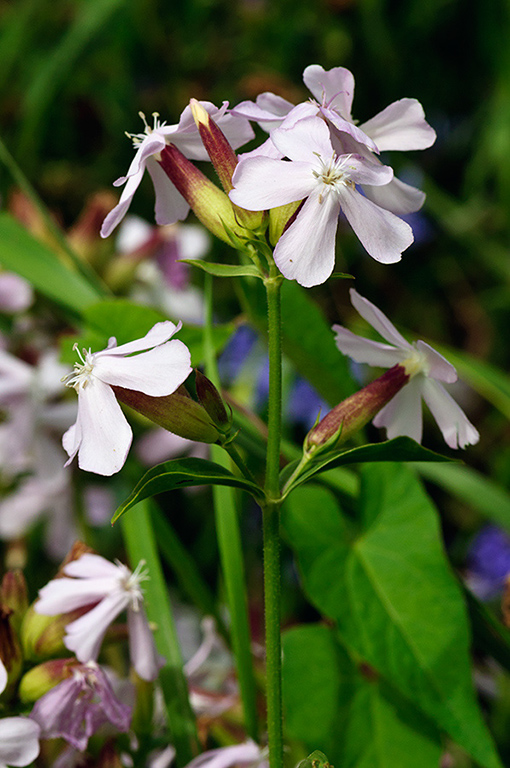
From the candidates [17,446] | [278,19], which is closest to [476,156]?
[278,19]

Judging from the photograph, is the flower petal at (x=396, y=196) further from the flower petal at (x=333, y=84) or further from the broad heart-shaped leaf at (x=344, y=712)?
the broad heart-shaped leaf at (x=344, y=712)

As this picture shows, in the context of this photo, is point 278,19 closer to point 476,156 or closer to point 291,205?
point 476,156

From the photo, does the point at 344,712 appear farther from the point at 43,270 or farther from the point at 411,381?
the point at 43,270

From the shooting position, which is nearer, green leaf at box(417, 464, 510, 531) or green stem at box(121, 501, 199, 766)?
green stem at box(121, 501, 199, 766)

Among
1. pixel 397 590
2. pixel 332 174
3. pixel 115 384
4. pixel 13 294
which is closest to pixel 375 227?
pixel 332 174

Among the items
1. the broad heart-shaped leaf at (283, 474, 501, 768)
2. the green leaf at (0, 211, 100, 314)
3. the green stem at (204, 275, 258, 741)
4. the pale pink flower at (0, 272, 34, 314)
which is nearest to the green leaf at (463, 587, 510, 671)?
the broad heart-shaped leaf at (283, 474, 501, 768)

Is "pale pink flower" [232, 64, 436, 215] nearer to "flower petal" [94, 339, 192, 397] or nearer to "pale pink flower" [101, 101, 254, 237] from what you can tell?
"pale pink flower" [101, 101, 254, 237]
